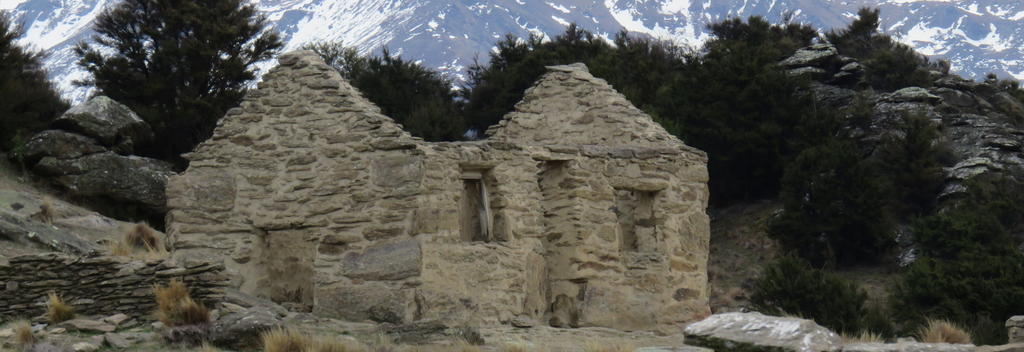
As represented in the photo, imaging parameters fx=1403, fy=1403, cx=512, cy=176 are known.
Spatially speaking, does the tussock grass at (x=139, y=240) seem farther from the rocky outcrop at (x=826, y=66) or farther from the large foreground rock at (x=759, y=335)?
the rocky outcrop at (x=826, y=66)

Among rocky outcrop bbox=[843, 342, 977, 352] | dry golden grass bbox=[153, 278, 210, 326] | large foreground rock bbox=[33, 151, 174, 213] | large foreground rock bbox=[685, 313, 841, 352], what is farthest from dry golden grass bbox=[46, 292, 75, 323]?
large foreground rock bbox=[33, 151, 174, 213]

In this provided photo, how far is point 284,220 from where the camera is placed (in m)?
15.4

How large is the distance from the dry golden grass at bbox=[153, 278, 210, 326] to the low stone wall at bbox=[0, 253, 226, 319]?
163mm

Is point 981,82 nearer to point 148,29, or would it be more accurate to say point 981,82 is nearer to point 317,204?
point 148,29

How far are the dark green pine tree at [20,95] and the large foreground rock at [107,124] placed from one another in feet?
3.35

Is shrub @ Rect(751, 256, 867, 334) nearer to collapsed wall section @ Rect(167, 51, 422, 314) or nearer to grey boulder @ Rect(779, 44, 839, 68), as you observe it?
collapsed wall section @ Rect(167, 51, 422, 314)

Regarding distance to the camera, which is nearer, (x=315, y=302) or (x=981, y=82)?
(x=315, y=302)

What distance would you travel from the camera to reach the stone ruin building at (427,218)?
14836 millimetres

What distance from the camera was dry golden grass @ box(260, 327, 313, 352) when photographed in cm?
1216

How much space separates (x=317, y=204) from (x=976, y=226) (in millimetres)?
19245

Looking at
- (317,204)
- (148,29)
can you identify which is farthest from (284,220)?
(148,29)

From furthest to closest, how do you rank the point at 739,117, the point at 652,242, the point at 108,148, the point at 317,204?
the point at 739,117
the point at 108,148
the point at 652,242
the point at 317,204

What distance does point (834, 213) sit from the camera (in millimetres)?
33438

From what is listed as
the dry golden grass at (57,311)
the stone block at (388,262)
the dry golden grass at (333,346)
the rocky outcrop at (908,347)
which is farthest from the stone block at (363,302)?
the rocky outcrop at (908,347)
